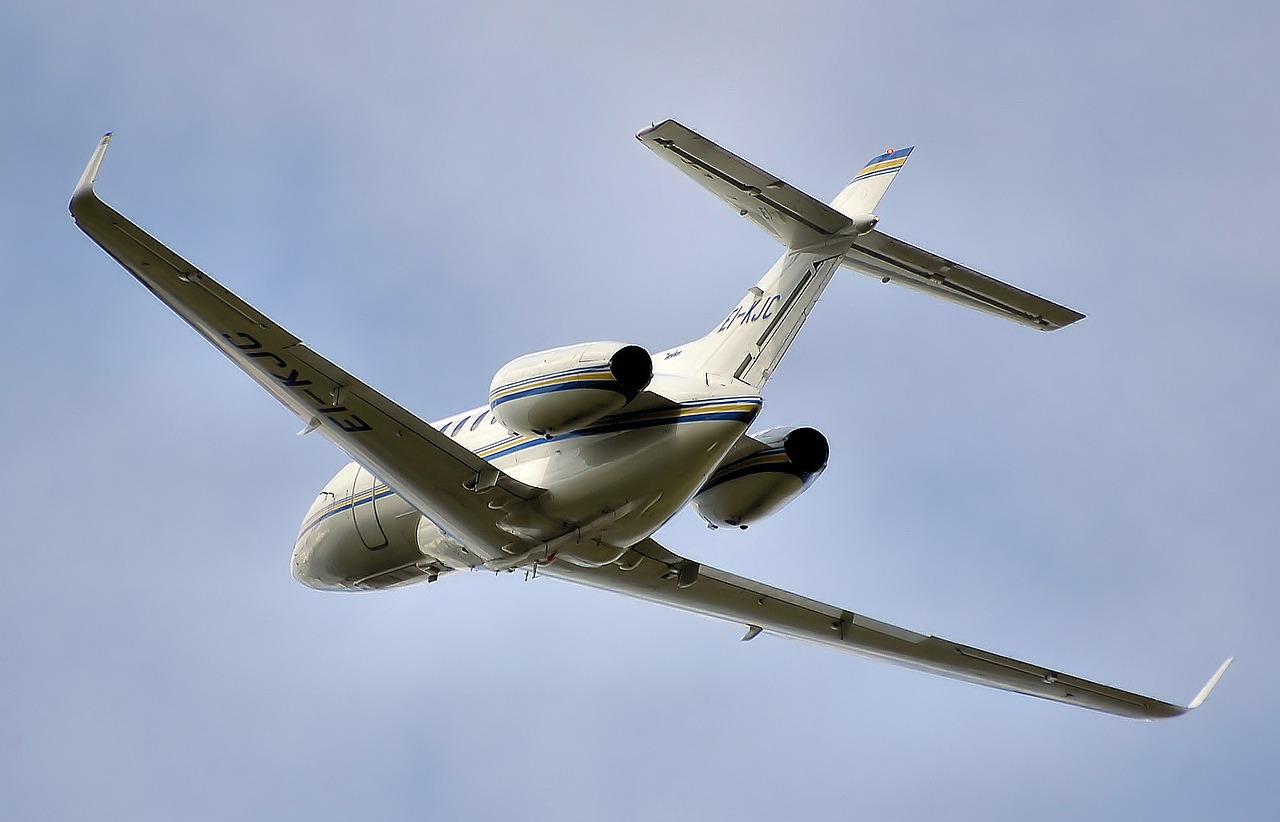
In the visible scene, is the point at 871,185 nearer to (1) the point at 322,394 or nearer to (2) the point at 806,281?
(2) the point at 806,281

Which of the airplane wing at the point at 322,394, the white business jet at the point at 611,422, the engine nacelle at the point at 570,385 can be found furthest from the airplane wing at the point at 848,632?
the engine nacelle at the point at 570,385

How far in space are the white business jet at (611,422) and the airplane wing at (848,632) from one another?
2.1 inches

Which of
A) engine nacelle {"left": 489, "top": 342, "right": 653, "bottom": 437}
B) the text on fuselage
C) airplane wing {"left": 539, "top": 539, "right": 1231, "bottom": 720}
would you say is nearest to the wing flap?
the text on fuselage

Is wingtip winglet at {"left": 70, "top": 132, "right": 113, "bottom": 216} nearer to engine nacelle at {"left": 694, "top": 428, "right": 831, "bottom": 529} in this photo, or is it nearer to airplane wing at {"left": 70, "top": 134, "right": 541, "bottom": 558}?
airplane wing at {"left": 70, "top": 134, "right": 541, "bottom": 558}

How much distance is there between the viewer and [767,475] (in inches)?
757

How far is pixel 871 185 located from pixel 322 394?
8.00 meters

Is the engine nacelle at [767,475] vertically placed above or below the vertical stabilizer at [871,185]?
below

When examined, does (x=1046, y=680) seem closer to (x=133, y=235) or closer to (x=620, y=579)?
(x=620, y=579)

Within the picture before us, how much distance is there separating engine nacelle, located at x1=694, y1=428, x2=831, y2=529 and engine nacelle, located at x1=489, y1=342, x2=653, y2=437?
2.95 meters

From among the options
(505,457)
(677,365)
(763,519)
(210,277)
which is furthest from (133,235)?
(763,519)

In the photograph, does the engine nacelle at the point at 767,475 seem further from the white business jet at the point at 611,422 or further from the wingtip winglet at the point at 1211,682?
the wingtip winglet at the point at 1211,682

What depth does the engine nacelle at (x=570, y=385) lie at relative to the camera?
16875mm

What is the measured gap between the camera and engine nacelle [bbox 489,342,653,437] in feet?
55.4

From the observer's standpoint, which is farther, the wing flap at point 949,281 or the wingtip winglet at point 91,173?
the wing flap at point 949,281
